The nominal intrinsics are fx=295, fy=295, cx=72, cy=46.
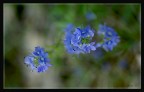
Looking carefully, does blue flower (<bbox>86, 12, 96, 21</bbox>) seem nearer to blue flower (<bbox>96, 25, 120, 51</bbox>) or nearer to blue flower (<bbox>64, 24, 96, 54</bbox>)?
blue flower (<bbox>96, 25, 120, 51</bbox>)

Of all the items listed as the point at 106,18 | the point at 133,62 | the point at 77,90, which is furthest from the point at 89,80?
the point at 106,18

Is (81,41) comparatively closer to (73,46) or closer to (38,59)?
(73,46)

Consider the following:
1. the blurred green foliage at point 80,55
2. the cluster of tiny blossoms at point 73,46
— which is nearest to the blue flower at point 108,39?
the cluster of tiny blossoms at point 73,46

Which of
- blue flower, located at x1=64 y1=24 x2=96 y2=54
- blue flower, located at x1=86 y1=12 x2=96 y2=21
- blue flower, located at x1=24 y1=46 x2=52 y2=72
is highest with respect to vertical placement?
blue flower, located at x1=86 y1=12 x2=96 y2=21

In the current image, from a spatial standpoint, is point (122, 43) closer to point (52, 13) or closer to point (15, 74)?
point (52, 13)

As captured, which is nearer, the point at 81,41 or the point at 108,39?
the point at 81,41

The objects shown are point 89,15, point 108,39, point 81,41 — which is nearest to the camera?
point 81,41

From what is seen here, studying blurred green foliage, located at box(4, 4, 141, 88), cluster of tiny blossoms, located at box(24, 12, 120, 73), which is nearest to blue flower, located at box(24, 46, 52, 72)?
cluster of tiny blossoms, located at box(24, 12, 120, 73)

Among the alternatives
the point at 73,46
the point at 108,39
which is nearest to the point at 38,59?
the point at 73,46

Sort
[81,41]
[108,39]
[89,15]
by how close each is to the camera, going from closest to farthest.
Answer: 1. [81,41]
2. [108,39]
3. [89,15]
